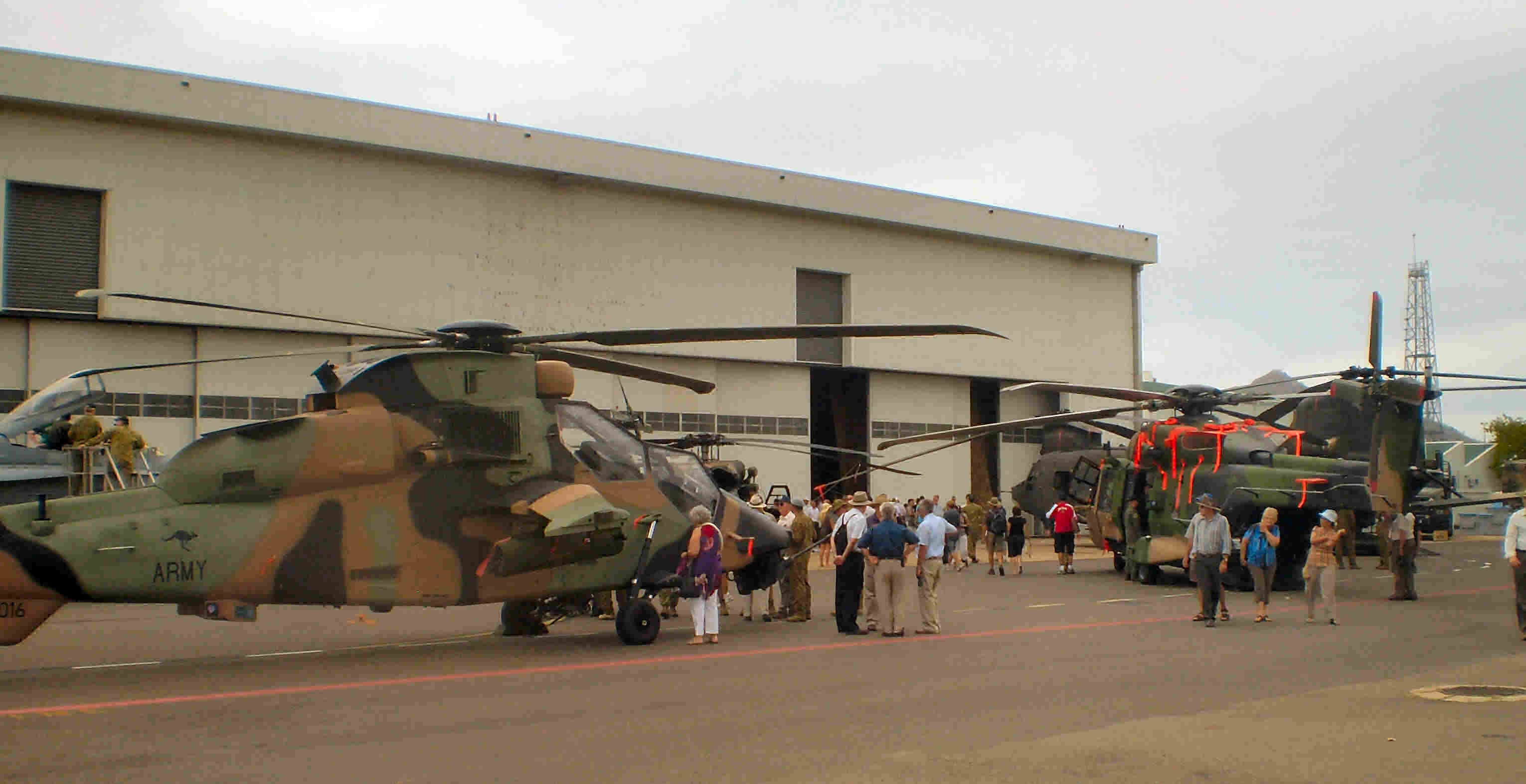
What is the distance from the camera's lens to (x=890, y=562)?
48.5ft

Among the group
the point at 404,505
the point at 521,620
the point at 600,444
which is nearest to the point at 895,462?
the point at 600,444

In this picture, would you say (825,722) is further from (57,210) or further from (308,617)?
(57,210)

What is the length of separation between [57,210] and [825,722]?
23837mm

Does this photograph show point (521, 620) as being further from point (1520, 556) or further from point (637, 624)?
point (1520, 556)

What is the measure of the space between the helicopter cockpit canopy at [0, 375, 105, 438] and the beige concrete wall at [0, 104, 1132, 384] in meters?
9.58

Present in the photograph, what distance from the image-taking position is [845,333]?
37.2ft

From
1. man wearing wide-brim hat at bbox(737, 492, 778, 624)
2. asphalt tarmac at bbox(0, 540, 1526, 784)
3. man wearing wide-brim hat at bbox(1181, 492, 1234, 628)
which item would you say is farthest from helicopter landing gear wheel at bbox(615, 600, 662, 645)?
man wearing wide-brim hat at bbox(1181, 492, 1234, 628)

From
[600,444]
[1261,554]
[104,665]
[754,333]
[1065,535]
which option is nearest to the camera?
[754,333]

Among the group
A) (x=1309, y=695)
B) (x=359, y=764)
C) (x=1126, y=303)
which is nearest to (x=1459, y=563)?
(x=1126, y=303)

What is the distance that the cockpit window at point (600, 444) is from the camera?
13.8 metres

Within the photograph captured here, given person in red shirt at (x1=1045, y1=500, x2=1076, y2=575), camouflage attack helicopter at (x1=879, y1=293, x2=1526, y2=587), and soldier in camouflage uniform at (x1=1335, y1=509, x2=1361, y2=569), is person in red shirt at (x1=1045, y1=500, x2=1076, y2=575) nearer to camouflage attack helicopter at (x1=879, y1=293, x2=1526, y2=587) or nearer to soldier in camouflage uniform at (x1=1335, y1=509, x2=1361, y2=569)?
camouflage attack helicopter at (x1=879, y1=293, x2=1526, y2=587)

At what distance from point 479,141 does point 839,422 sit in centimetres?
1608

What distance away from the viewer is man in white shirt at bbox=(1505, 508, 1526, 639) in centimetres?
1359

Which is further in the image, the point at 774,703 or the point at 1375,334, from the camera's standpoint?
the point at 1375,334
